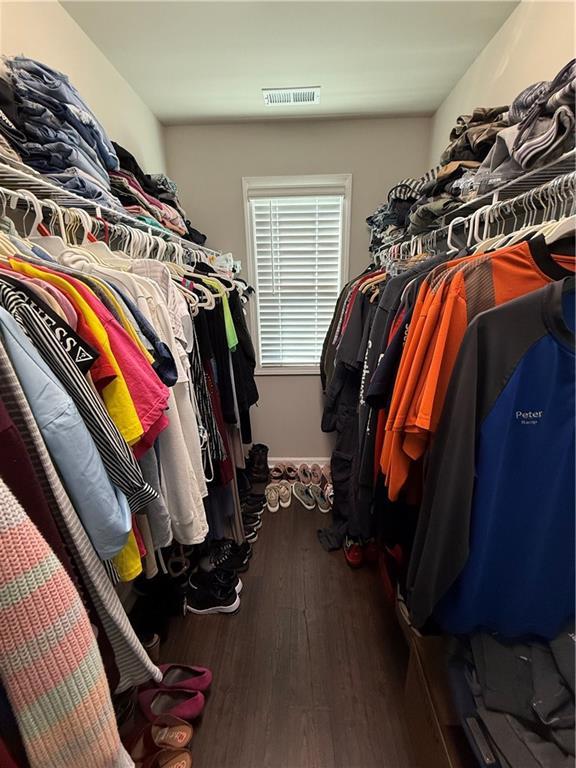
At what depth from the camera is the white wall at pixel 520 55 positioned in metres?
1.09

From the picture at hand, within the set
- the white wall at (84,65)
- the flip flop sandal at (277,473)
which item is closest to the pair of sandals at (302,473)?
the flip flop sandal at (277,473)

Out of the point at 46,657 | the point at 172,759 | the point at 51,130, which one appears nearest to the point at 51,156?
the point at 51,130

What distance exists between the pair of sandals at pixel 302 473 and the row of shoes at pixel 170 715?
139 cm

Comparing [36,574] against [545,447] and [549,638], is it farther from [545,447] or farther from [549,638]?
[549,638]

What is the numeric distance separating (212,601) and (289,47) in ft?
8.44

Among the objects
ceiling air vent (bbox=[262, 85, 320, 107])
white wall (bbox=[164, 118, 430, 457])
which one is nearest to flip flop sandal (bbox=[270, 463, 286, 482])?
white wall (bbox=[164, 118, 430, 457])

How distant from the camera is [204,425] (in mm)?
1190

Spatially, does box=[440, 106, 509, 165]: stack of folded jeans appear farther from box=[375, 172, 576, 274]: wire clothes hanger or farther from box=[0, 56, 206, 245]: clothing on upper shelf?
box=[0, 56, 206, 245]: clothing on upper shelf

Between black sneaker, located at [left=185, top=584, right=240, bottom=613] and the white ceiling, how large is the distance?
2466 mm

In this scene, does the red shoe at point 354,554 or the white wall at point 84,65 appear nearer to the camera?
the white wall at point 84,65

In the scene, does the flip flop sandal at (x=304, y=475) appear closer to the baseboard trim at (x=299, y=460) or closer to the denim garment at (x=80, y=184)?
the baseboard trim at (x=299, y=460)

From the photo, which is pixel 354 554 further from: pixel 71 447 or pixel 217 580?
pixel 71 447

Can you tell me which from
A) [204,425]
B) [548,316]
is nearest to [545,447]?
[548,316]

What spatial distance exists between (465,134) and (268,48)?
3.30ft
